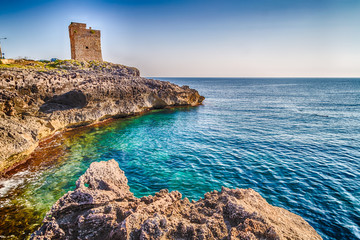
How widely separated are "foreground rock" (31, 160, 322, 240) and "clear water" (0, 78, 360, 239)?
178 inches

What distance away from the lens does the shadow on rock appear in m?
23.5

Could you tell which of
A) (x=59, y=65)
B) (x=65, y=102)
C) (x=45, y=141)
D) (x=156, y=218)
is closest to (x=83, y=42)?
(x=59, y=65)

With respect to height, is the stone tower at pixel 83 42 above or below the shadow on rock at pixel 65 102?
above

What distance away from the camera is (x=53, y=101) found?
80.0 feet

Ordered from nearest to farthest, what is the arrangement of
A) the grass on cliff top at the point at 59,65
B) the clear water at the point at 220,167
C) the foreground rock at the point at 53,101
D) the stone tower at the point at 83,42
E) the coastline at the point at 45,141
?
the clear water at the point at 220,167
the coastline at the point at 45,141
the foreground rock at the point at 53,101
the grass on cliff top at the point at 59,65
the stone tower at the point at 83,42

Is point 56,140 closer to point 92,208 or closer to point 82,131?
point 82,131

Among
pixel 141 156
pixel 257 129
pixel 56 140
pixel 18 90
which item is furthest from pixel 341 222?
pixel 18 90

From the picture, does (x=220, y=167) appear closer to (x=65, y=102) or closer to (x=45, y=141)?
(x=45, y=141)

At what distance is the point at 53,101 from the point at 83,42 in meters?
28.2

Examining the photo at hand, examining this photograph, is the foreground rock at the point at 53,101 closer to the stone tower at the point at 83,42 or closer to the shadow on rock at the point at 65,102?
the shadow on rock at the point at 65,102

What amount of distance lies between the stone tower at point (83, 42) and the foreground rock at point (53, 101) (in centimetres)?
798

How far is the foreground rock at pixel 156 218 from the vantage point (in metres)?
4.73

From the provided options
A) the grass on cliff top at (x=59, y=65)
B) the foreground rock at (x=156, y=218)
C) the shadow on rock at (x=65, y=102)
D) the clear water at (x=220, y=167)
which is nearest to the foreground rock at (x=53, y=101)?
the shadow on rock at (x=65, y=102)

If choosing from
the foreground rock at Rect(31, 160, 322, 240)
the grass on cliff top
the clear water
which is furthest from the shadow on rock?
the foreground rock at Rect(31, 160, 322, 240)
